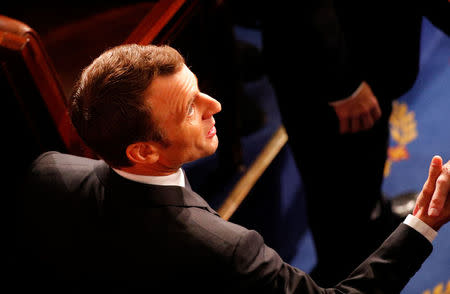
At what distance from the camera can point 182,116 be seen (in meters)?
0.79

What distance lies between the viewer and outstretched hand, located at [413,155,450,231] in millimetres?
809

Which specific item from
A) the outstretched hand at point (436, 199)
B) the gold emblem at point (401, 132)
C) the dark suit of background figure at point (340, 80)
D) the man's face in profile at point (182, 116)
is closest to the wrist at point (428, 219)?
the outstretched hand at point (436, 199)

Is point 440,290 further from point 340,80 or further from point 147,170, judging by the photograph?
point 147,170

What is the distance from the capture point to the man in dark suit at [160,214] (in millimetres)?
760

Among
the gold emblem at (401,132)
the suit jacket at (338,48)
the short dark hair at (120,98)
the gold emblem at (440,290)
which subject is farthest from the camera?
the gold emblem at (401,132)

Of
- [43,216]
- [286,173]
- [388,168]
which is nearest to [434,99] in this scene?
[388,168]

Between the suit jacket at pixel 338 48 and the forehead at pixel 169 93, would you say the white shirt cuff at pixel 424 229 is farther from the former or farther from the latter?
the suit jacket at pixel 338 48

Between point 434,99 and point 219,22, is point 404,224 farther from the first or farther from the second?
point 434,99

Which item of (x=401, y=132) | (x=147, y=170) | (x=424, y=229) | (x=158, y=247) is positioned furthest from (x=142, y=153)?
(x=401, y=132)

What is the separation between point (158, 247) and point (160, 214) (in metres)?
0.05

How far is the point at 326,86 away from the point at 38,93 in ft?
2.32

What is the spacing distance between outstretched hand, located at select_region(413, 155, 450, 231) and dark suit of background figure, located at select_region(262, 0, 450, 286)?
45cm

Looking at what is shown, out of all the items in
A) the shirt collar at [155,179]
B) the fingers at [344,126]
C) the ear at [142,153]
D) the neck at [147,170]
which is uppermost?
the ear at [142,153]

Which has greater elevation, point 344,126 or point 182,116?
point 182,116
